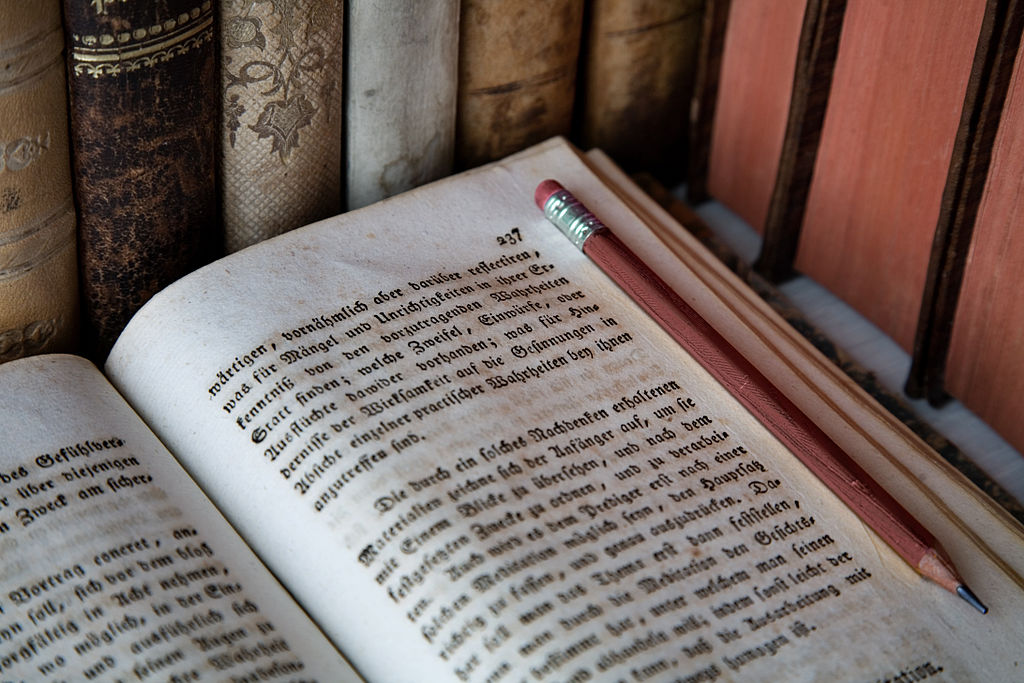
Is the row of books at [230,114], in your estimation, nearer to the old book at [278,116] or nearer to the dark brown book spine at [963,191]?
the old book at [278,116]

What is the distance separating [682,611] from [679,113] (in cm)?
57

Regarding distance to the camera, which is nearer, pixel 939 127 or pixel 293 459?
pixel 293 459

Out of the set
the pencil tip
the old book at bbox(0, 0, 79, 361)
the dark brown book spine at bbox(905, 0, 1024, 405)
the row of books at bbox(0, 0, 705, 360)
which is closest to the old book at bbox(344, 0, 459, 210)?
the row of books at bbox(0, 0, 705, 360)

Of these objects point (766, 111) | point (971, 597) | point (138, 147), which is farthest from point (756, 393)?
point (138, 147)

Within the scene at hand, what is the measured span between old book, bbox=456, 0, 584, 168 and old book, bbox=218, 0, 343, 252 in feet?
0.38

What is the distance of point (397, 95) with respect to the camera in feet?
2.73

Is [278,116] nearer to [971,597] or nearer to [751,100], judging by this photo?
[751,100]

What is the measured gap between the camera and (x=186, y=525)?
0.66 meters

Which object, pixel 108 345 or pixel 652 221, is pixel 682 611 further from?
pixel 108 345

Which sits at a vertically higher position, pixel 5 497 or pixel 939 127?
pixel 939 127

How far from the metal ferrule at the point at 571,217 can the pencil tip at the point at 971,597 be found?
1.13 feet

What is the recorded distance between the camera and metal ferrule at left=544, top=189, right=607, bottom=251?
81 centimetres

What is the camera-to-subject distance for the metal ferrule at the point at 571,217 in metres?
0.81

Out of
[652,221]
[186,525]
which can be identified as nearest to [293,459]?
[186,525]
